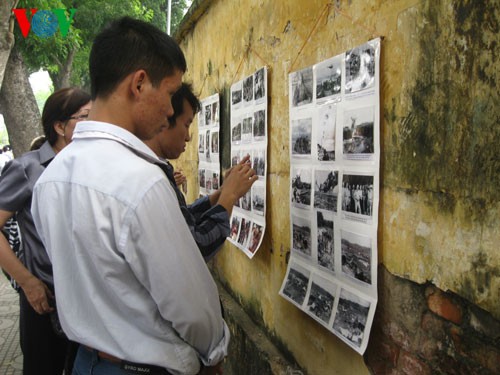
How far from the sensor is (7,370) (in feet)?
11.5

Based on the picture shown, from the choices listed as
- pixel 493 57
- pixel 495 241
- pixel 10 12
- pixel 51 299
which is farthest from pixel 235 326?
pixel 10 12

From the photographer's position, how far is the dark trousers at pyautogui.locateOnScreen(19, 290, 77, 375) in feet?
7.12

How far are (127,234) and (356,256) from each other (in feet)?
2.86

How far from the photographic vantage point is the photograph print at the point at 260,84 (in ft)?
7.90

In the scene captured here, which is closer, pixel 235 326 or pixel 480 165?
pixel 480 165

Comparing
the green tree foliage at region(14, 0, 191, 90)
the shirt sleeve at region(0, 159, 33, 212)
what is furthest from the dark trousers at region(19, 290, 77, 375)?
the green tree foliage at region(14, 0, 191, 90)

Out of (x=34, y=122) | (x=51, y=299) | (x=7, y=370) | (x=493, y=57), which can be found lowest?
(x=7, y=370)

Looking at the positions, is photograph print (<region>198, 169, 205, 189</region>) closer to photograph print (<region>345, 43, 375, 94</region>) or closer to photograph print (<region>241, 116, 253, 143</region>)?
photograph print (<region>241, 116, 253, 143</region>)

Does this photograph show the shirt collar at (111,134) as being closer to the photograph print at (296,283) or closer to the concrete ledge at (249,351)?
the photograph print at (296,283)

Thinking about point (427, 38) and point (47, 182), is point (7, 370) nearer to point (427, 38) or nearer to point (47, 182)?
point (47, 182)

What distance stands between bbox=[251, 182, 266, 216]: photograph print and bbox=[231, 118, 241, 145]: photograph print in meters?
0.43

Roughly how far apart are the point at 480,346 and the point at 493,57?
30.2 inches

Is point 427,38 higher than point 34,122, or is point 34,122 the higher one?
point 34,122

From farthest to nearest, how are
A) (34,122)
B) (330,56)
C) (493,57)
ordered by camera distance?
(34,122) → (330,56) → (493,57)
